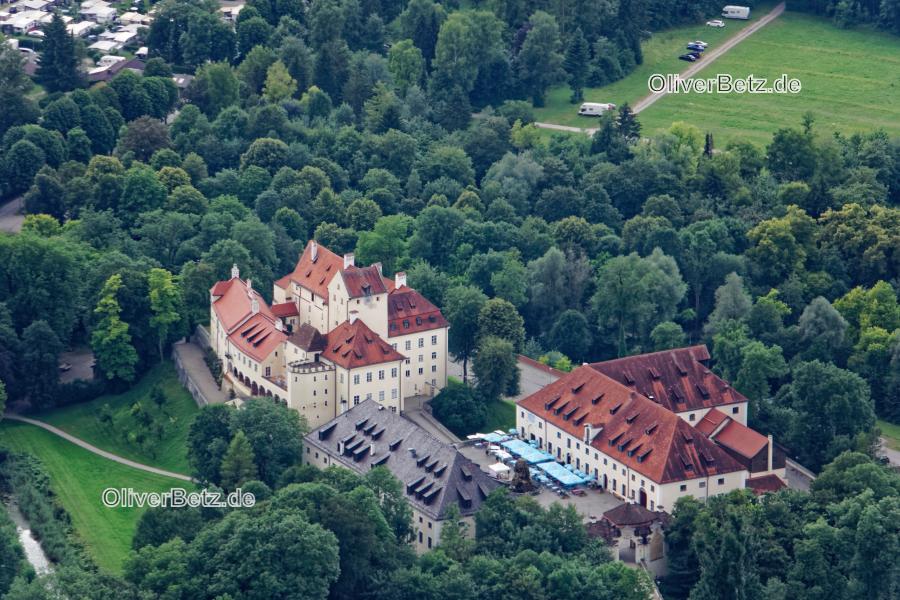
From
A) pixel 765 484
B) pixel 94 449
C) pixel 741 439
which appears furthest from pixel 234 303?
pixel 765 484

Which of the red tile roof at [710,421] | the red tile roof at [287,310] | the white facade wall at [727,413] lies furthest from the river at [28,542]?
the red tile roof at [710,421]

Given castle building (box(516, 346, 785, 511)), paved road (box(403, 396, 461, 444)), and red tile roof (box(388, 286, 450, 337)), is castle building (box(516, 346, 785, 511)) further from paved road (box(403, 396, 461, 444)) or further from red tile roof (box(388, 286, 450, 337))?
red tile roof (box(388, 286, 450, 337))

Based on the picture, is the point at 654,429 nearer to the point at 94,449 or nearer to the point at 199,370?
the point at 199,370

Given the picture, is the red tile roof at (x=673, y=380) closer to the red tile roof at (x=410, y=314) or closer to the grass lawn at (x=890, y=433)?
the red tile roof at (x=410, y=314)

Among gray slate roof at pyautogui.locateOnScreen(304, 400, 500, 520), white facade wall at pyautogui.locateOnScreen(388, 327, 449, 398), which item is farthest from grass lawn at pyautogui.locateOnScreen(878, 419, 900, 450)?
gray slate roof at pyautogui.locateOnScreen(304, 400, 500, 520)

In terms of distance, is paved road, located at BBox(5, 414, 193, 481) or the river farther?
paved road, located at BBox(5, 414, 193, 481)
